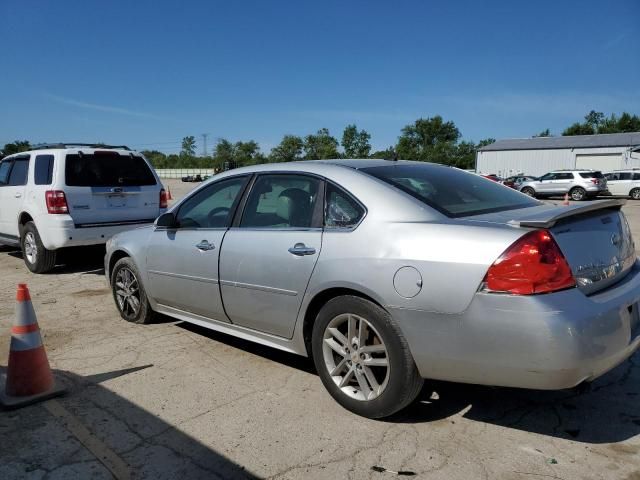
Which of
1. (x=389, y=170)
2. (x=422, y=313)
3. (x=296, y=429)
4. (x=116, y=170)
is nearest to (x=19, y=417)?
(x=296, y=429)

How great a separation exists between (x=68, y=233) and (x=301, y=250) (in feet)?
16.7

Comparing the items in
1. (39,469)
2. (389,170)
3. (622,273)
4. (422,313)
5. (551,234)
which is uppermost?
(389,170)

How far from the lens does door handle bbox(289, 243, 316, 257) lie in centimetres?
320

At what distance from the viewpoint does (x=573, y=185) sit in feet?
92.4

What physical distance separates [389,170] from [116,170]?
5457 millimetres

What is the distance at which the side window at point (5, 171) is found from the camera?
838 centimetres

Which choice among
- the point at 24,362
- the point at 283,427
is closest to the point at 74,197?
the point at 24,362

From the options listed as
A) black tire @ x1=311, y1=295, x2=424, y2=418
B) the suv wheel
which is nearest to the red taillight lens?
black tire @ x1=311, y1=295, x2=424, y2=418

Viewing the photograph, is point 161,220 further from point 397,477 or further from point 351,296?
point 397,477

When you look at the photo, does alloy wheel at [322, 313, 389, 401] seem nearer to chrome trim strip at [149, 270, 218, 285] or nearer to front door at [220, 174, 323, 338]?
front door at [220, 174, 323, 338]

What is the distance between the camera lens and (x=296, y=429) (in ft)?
9.80

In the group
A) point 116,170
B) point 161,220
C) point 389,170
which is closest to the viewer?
point 389,170

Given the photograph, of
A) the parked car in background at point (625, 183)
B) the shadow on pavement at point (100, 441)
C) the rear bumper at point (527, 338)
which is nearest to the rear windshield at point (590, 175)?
the parked car in background at point (625, 183)

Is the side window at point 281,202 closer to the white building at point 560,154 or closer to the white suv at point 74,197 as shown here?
the white suv at point 74,197
